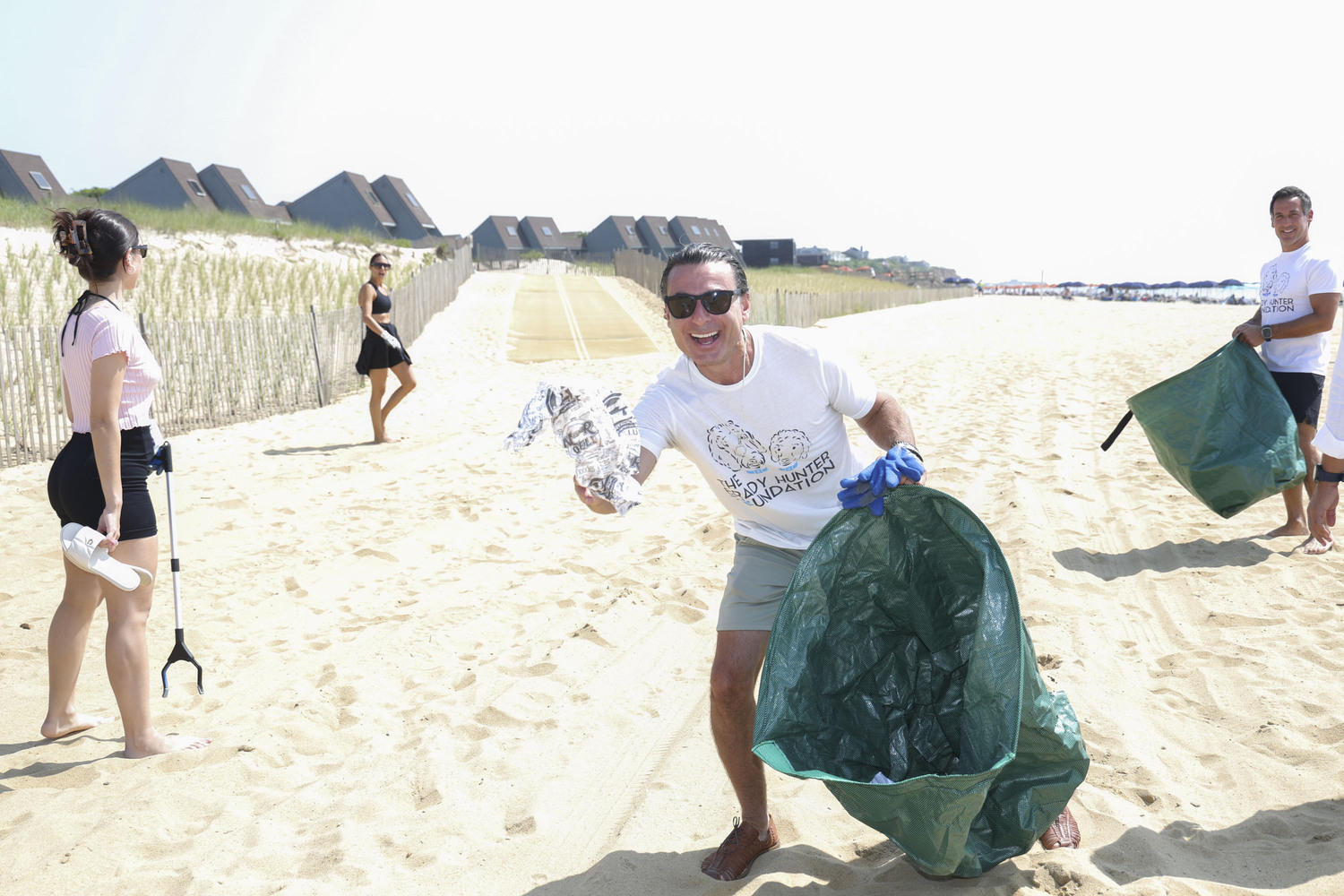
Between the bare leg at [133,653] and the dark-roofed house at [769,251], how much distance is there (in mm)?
60880

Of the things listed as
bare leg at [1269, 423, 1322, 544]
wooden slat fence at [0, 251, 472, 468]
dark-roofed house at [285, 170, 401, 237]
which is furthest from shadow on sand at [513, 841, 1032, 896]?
dark-roofed house at [285, 170, 401, 237]

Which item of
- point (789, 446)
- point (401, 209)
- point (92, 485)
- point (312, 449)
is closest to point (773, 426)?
point (789, 446)

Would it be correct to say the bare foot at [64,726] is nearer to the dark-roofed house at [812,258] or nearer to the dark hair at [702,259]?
the dark hair at [702,259]

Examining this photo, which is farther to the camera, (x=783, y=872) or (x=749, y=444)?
(x=749, y=444)

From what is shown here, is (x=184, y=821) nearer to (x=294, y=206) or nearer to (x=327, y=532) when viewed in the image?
(x=327, y=532)

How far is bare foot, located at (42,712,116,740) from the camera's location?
3.24 meters

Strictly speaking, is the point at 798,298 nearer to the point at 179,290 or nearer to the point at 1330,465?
the point at 179,290

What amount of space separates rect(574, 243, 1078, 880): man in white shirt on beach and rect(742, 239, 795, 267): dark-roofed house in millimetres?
60966

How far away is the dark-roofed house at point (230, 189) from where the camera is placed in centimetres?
4250

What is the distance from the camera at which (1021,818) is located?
7.00 feet

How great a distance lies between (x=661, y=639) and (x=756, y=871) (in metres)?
1.68

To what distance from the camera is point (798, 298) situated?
74.5 feet

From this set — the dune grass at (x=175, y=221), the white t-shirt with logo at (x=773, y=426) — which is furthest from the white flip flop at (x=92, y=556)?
the dune grass at (x=175, y=221)

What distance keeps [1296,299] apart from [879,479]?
3.68 metres
